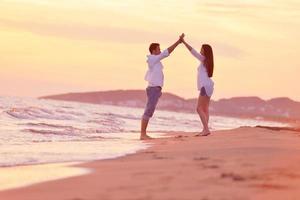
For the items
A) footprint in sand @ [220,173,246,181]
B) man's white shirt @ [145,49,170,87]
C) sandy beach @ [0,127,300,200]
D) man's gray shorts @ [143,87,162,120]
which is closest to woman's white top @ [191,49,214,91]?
man's white shirt @ [145,49,170,87]

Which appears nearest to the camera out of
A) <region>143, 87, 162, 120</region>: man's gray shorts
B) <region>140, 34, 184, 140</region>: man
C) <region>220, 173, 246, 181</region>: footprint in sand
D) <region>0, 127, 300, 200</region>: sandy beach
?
<region>0, 127, 300, 200</region>: sandy beach

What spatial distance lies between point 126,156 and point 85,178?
2140mm

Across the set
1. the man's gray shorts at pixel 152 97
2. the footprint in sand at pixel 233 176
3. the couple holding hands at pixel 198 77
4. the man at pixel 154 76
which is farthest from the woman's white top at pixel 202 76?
the footprint in sand at pixel 233 176

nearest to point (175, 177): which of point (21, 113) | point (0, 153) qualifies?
point (0, 153)

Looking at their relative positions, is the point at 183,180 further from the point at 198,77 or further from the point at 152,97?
the point at 198,77

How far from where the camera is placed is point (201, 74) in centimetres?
1218

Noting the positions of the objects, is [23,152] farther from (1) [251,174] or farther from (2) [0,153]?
(1) [251,174]

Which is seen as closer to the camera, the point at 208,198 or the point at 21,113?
the point at 208,198

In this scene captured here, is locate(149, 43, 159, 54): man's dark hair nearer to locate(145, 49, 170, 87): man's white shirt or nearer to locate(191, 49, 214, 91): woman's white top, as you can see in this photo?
locate(145, 49, 170, 87): man's white shirt

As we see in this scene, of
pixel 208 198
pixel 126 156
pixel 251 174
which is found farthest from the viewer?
pixel 126 156

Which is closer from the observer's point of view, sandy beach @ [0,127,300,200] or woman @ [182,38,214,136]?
sandy beach @ [0,127,300,200]

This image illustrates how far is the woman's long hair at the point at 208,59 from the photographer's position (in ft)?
39.8

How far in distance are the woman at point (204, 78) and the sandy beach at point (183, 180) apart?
18.4 feet

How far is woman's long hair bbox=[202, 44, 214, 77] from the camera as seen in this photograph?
12.1m
